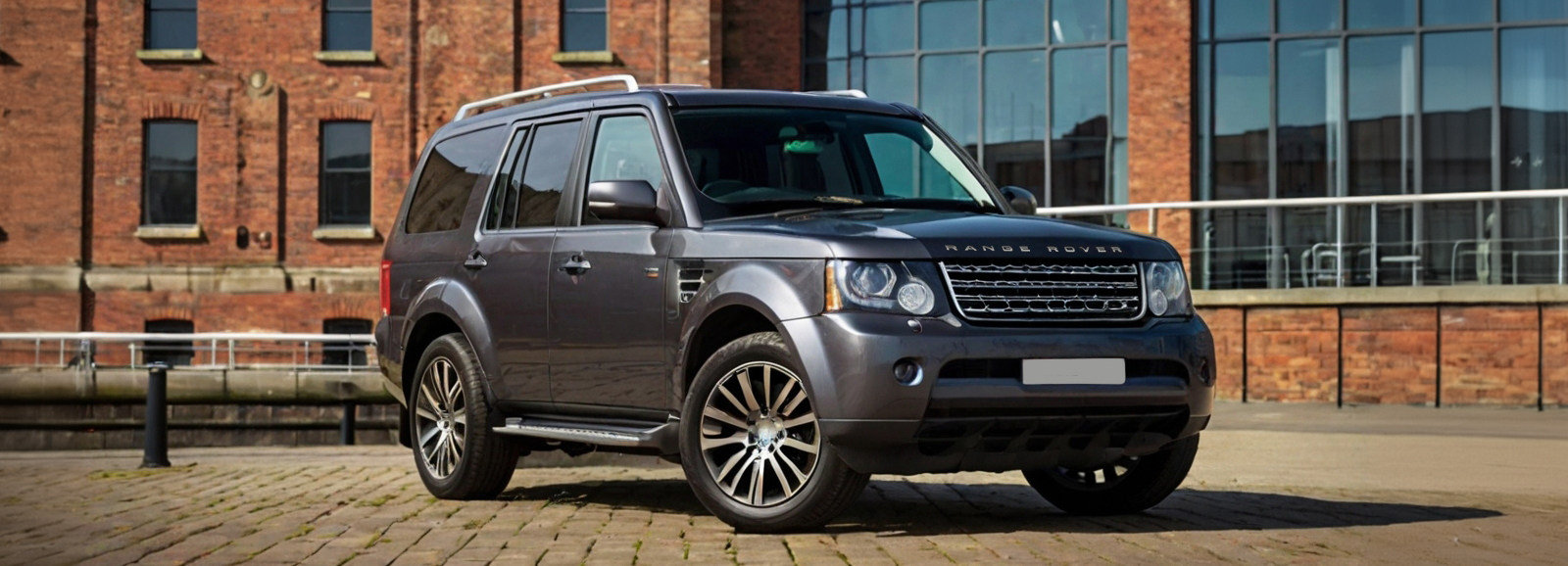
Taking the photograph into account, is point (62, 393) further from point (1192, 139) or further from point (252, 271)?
point (1192, 139)

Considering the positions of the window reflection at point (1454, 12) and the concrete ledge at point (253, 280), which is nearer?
the window reflection at point (1454, 12)

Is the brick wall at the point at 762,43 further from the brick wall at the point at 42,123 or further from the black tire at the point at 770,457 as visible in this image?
the black tire at the point at 770,457

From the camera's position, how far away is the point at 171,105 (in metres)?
32.4

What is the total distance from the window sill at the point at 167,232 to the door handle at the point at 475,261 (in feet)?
80.0

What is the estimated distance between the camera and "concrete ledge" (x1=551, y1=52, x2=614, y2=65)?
31.4 metres

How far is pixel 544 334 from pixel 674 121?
1152mm

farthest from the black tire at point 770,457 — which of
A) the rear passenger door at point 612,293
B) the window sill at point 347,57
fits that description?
the window sill at point 347,57

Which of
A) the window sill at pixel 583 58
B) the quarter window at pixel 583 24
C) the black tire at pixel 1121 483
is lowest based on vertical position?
the black tire at pixel 1121 483

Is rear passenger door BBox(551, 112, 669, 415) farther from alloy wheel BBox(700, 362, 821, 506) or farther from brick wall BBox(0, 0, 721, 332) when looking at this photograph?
brick wall BBox(0, 0, 721, 332)

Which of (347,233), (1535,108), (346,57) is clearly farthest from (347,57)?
(1535,108)

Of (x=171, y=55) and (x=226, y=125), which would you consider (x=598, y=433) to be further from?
(x=171, y=55)

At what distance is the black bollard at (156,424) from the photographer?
1289 centimetres

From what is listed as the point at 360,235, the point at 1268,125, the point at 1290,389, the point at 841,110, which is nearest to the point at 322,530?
the point at 841,110

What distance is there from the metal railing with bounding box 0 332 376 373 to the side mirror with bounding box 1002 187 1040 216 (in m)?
19.6
